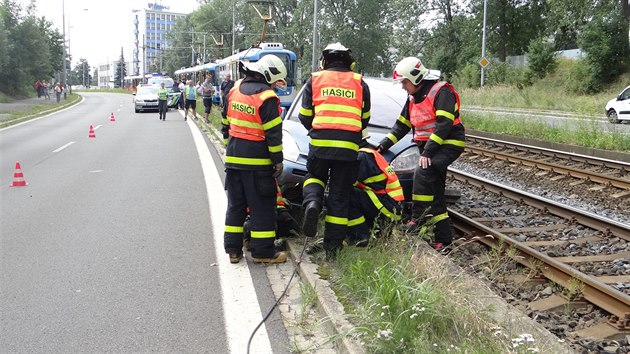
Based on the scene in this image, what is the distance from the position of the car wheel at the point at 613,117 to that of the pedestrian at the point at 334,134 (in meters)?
21.3

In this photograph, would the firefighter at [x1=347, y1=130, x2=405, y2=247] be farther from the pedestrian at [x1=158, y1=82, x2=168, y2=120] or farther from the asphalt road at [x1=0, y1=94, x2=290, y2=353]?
the pedestrian at [x1=158, y1=82, x2=168, y2=120]

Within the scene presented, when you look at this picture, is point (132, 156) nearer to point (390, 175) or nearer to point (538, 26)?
point (390, 175)

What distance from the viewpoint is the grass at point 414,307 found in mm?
3508

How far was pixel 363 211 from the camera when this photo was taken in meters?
5.92

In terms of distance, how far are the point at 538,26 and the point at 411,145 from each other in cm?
5361

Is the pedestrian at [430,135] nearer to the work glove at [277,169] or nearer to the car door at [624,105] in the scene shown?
the work glove at [277,169]

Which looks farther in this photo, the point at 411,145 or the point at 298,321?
the point at 411,145

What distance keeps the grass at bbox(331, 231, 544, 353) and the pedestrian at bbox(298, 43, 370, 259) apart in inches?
23.0

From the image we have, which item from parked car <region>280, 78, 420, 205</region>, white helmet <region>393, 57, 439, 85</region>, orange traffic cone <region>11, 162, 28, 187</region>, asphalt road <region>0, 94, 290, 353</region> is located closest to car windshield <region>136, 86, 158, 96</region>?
asphalt road <region>0, 94, 290, 353</region>

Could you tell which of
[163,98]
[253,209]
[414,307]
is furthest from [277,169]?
[163,98]

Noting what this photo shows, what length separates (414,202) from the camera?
6258 mm

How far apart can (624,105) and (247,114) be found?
2166cm

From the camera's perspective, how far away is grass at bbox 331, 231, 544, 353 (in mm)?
3508

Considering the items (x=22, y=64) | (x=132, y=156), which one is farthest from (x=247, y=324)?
(x=22, y=64)
